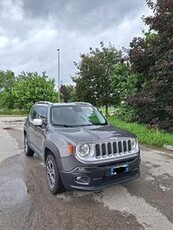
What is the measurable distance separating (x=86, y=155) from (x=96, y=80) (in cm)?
1718

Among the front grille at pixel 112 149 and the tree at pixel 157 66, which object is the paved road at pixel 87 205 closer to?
the front grille at pixel 112 149

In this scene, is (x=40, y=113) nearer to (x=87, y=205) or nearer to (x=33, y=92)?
(x=87, y=205)

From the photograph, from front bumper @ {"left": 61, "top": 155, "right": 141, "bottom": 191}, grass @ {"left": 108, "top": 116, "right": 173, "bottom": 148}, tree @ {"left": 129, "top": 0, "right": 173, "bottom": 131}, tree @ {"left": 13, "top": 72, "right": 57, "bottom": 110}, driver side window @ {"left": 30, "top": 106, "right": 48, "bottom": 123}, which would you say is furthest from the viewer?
tree @ {"left": 13, "top": 72, "right": 57, "bottom": 110}

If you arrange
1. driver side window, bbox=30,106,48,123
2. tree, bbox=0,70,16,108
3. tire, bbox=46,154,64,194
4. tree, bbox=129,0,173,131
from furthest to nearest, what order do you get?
1. tree, bbox=0,70,16,108
2. tree, bbox=129,0,173,131
3. driver side window, bbox=30,106,48,123
4. tire, bbox=46,154,64,194

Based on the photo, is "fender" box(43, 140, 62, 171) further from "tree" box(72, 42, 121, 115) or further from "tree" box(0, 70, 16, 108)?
"tree" box(0, 70, 16, 108)

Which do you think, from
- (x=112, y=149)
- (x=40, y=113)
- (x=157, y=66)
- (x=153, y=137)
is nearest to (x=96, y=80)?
(x=157, y=66)

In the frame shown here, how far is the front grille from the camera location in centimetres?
470

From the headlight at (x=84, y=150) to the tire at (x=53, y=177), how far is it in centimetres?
64

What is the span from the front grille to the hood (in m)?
0.11

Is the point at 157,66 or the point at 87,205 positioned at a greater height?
the point at 157,66

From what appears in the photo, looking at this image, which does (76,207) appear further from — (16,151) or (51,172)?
(16,151)

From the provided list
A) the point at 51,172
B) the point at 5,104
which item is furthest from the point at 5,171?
the point at 5,104

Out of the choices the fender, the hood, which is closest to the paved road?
the fender

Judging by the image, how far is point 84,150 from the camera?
467cm
